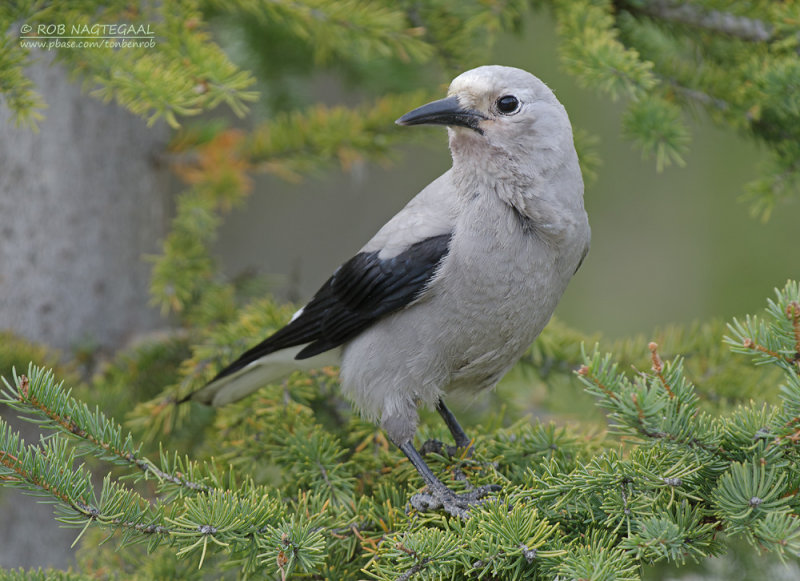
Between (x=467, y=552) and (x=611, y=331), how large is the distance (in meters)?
3.88

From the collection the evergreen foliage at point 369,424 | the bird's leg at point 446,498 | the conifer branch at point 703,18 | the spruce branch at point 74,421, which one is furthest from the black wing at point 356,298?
the conifer branch at point 703,18

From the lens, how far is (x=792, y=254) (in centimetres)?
431

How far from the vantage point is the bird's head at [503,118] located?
1970mm

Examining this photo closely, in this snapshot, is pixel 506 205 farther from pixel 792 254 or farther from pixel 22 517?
pixel 792 254

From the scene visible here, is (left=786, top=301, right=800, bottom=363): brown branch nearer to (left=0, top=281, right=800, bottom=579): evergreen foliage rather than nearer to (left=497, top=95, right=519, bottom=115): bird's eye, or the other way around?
(left=0, top=281, right=800, bottom=579): evergreen foliage

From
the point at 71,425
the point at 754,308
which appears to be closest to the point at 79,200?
the point at 71,425

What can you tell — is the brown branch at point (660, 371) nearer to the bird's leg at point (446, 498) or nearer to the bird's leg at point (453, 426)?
the bird's leg at point (446, 498)

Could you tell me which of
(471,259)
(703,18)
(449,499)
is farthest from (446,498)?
(703,18)

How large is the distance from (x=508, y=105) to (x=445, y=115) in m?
0.17

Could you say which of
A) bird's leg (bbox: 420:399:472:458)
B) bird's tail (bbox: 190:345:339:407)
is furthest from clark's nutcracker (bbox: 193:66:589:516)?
bird's tail (bbox: 190:345:339:407)

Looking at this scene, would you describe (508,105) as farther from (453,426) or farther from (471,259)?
(453,426)

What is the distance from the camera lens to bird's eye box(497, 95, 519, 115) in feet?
6.49

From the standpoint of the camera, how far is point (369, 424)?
2.37 metres

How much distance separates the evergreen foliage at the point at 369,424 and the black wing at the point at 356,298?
0.61ft
